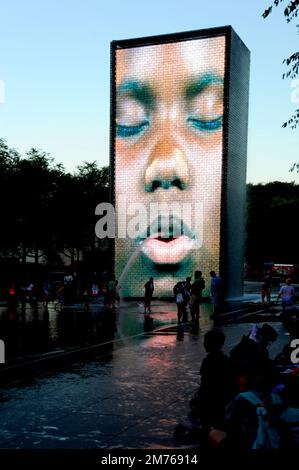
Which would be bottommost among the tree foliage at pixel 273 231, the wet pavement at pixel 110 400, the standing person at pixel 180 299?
the wet pavement at pixel 110 400

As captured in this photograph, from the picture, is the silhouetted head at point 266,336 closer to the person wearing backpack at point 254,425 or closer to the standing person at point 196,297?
the person wearing backpack at point 254,425

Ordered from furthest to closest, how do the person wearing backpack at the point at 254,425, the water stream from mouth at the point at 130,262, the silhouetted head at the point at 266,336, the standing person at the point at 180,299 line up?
the water stream from mouth at the point at 130,262 < the standing person at the point at 180,299 < the silhouetted head at the point at 266,336 < the person wearing backpack at the point at 254,425

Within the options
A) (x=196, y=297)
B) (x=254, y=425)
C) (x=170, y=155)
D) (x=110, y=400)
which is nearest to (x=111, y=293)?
(x=196, y=297)

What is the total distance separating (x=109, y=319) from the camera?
24781mm

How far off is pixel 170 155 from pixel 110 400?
1120 inches

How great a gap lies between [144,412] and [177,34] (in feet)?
104

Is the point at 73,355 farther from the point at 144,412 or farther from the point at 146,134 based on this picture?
the point at 146,134

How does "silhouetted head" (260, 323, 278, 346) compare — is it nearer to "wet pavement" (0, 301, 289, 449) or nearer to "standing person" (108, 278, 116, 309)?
"wet pavement" (0, 301, 289, 449)

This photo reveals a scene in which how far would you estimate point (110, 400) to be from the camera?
Result: 392 inches

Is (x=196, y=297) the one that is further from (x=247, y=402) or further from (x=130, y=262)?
(x=247, y=402)

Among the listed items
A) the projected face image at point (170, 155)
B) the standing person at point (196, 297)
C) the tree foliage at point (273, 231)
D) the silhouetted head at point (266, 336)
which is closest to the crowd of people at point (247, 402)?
the silhouetted head at point (266, 336)

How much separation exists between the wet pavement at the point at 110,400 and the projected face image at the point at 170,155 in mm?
20525

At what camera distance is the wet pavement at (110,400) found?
25.3ft

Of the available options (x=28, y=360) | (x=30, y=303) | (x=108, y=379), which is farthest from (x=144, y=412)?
(x=30, y=303)
